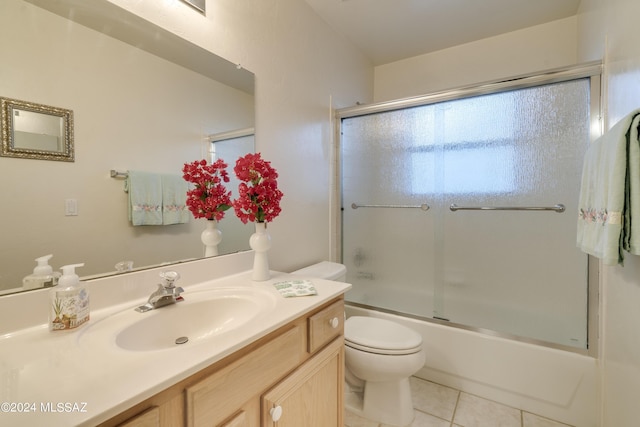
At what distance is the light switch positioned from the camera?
0.78 metres

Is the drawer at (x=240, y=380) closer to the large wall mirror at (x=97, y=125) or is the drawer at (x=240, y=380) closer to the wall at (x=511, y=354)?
the large wall mirror at (x=97, y=125)

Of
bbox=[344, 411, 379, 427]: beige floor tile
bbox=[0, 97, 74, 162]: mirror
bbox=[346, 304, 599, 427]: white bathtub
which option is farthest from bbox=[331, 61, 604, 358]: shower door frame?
bbox=[0, 97, 74, 162]: mirror

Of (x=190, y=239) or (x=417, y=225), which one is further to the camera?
(x=417, y=225)

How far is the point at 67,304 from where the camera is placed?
662 mm

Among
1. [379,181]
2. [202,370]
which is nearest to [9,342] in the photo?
[202,370]

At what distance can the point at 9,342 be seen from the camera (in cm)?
63

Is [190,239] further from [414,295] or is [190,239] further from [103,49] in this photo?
[414,295]

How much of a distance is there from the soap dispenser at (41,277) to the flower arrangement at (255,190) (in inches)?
21.7

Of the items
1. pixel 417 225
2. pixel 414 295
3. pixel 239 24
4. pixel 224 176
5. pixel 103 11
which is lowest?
pixel 414 295

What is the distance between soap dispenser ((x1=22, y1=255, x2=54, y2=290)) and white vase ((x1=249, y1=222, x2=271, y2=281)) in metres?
0.58

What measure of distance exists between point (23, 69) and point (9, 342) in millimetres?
676

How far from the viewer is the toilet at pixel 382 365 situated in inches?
51.6

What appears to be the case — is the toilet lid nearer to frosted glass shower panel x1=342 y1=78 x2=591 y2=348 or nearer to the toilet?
the toilet

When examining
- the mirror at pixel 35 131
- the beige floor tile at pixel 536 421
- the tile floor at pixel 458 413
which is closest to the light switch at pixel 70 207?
the mirror at pixel 35 131
